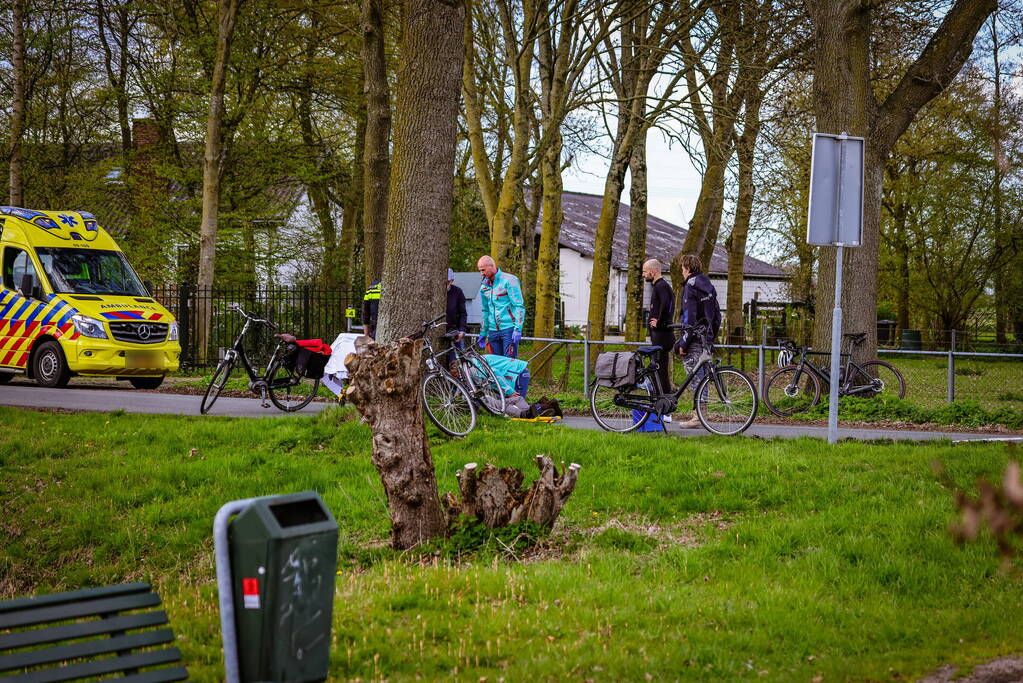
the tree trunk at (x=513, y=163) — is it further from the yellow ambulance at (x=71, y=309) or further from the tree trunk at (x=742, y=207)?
the yellow ambulance at (x=71, y=309)

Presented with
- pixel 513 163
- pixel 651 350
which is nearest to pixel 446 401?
pixel 651 350

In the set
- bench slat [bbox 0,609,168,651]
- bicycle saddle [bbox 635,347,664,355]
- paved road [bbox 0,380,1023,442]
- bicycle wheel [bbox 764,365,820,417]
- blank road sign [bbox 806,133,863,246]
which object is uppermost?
blank road sign [bbox 806,133,863,246]

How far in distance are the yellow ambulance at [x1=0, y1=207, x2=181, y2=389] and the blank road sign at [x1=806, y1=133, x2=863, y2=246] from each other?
40.9ft

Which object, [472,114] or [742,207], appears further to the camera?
[742,207]

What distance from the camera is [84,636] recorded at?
433 centimetres

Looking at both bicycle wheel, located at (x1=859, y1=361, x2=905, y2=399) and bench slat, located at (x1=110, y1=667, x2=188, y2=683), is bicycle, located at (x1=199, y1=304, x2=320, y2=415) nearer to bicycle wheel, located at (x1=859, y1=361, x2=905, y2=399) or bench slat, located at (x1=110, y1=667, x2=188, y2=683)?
bicycle wheel, located at (x1=859, y1=361, x2=905, y2=399)

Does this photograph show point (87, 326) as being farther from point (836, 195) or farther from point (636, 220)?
point (836, 195)

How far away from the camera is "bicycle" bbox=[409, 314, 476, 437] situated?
473 inches

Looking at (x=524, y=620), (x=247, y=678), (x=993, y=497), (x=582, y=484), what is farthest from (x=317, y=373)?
(x=993, y=497)

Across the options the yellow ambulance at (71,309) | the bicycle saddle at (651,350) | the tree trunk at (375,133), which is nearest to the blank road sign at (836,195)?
the bicycle saddle at (651,350)

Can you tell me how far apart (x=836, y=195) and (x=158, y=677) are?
8.32 m

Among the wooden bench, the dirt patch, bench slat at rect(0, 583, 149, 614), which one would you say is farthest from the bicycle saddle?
the wooden bench

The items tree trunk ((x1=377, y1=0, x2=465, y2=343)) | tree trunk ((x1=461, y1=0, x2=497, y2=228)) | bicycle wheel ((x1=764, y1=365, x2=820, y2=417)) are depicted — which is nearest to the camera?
tree trunk ((x1=377, y1=0, x2=465, y2=343))

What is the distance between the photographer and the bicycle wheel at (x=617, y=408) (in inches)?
500
